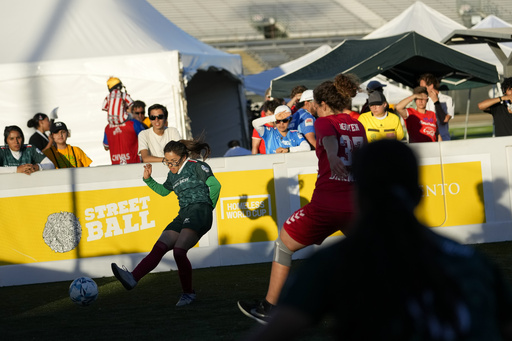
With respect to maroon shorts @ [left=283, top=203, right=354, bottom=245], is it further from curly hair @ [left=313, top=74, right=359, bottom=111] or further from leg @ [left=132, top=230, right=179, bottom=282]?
leg @ [left=132, top=230, right=179, bottom=282]

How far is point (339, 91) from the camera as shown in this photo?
6004mm

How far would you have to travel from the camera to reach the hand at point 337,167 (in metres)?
5.64

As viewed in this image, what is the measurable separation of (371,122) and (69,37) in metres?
7.47

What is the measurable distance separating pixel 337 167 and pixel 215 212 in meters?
3.86

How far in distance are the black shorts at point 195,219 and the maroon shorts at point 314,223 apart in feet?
4.75

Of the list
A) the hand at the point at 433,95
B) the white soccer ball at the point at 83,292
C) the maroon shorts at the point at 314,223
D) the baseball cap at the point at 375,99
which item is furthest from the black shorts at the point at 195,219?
the hand at the point at 433,95

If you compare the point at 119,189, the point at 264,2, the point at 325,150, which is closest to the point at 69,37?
the point at 119,189

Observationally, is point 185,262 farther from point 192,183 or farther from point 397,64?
point 397,64

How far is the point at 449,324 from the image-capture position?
2.11m

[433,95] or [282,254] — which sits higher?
[433,95]

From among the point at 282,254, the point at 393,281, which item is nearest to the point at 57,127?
the point at 282,254

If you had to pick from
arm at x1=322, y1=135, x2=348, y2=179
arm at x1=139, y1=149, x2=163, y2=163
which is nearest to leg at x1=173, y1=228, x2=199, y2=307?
arm at x1=322, y1=135, x2=348, y2=179

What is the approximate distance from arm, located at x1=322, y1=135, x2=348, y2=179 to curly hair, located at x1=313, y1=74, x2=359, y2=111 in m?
0.33

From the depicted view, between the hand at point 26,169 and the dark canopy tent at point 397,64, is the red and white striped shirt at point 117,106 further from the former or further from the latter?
the dark canopy tent at point 397,64
